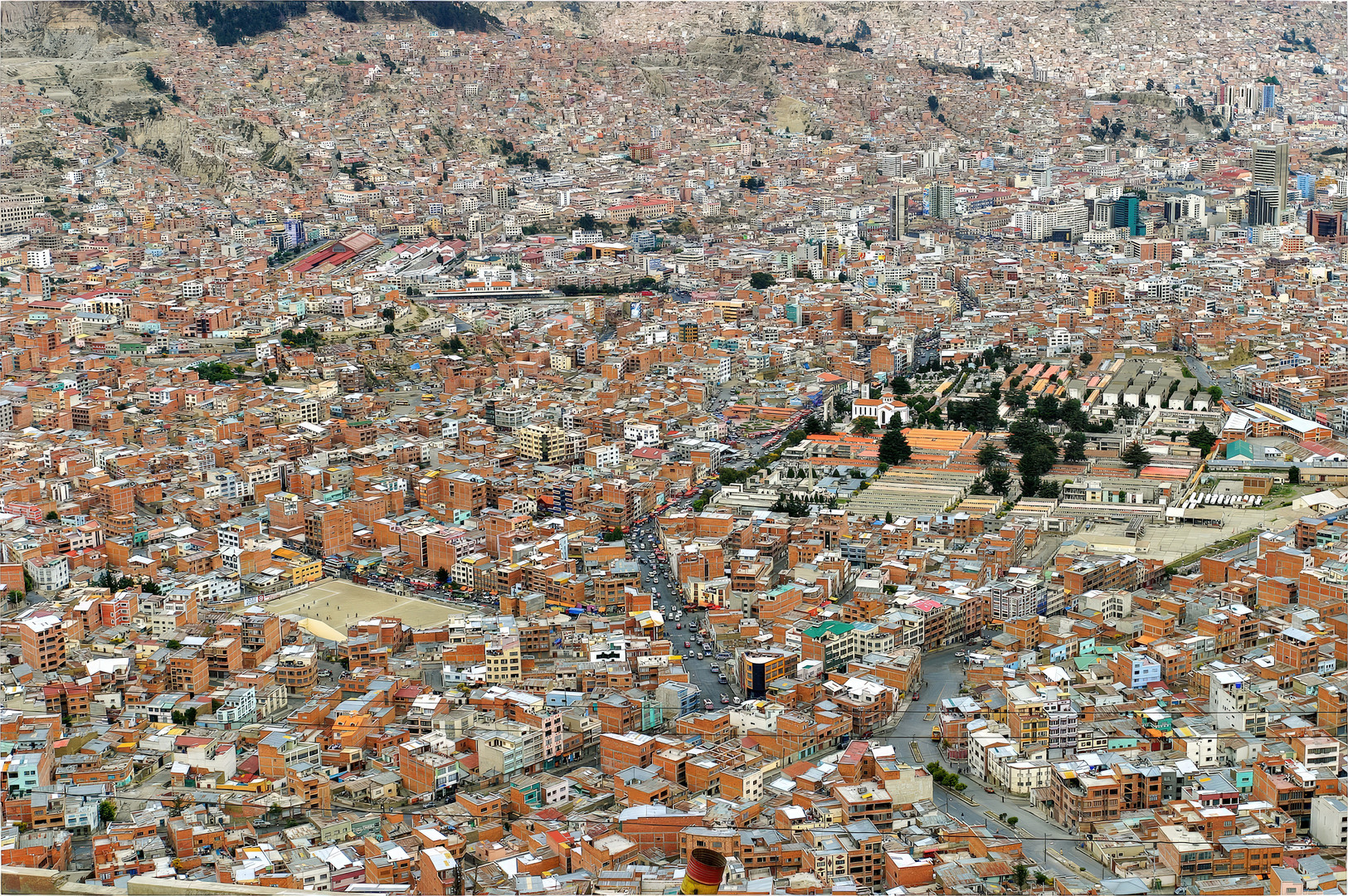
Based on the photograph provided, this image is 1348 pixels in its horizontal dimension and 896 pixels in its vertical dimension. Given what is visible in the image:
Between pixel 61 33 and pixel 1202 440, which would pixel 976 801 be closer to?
pixel 1202 440

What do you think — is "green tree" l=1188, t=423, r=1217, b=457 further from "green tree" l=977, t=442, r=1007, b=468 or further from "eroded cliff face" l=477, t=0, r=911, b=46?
"eroded cliff face" l=477, t=0, r=911, b=46

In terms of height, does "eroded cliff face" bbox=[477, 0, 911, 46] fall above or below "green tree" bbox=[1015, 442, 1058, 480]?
above

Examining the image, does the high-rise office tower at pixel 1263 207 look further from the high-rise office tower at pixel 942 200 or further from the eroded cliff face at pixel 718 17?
the eroded cliff face at pixel 718 17

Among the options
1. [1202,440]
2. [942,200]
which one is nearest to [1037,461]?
[1202,440]

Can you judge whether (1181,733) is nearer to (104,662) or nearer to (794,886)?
(794,886)

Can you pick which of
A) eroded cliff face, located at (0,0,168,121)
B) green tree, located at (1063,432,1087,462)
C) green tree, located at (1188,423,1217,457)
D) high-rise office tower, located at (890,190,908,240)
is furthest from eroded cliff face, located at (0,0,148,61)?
green tree, located at (1188,423,1217,457)

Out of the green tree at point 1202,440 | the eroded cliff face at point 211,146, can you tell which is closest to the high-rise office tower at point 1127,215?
the green tree at point 1202,440

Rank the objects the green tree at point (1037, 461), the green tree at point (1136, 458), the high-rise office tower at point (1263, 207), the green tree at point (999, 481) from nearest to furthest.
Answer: the green tree at point (999, 481)
the green tree at point (1037, 461)
the green tree at point (1136, 458)
the high-rise office tower at point (1263, 207)
